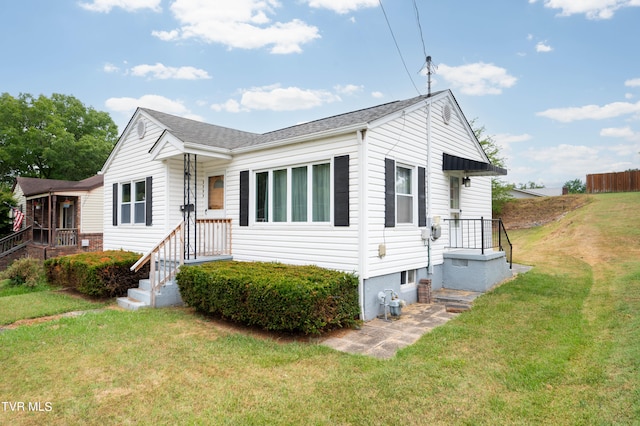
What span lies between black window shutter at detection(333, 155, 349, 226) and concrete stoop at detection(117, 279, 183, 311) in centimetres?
386

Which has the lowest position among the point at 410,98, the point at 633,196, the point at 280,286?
the point at 280,286

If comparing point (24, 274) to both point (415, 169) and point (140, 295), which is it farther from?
point (415, 169)

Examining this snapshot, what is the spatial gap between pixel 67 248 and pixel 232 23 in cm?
1220

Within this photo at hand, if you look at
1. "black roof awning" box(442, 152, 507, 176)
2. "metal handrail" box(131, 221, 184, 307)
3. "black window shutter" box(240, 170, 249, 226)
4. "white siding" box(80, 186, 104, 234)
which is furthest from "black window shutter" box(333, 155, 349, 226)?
"white siding" box(80, 186, 104, 234)

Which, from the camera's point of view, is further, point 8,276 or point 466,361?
point 8,276

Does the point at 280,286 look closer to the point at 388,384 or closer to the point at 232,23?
the point at 388,384

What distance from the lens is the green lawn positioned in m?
3.12

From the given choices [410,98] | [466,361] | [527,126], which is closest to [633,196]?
[527,126]

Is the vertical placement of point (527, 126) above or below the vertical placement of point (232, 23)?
below

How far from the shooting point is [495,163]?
78.9 feet

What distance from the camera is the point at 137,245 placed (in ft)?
33.6

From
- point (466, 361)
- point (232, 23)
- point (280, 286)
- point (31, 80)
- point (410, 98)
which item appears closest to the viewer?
point (466, 361)

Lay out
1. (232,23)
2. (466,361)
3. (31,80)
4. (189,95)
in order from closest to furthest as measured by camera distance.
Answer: (466,361), (232,23), (189,95), (31,80)

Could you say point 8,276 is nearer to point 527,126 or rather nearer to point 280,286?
point 280,286
